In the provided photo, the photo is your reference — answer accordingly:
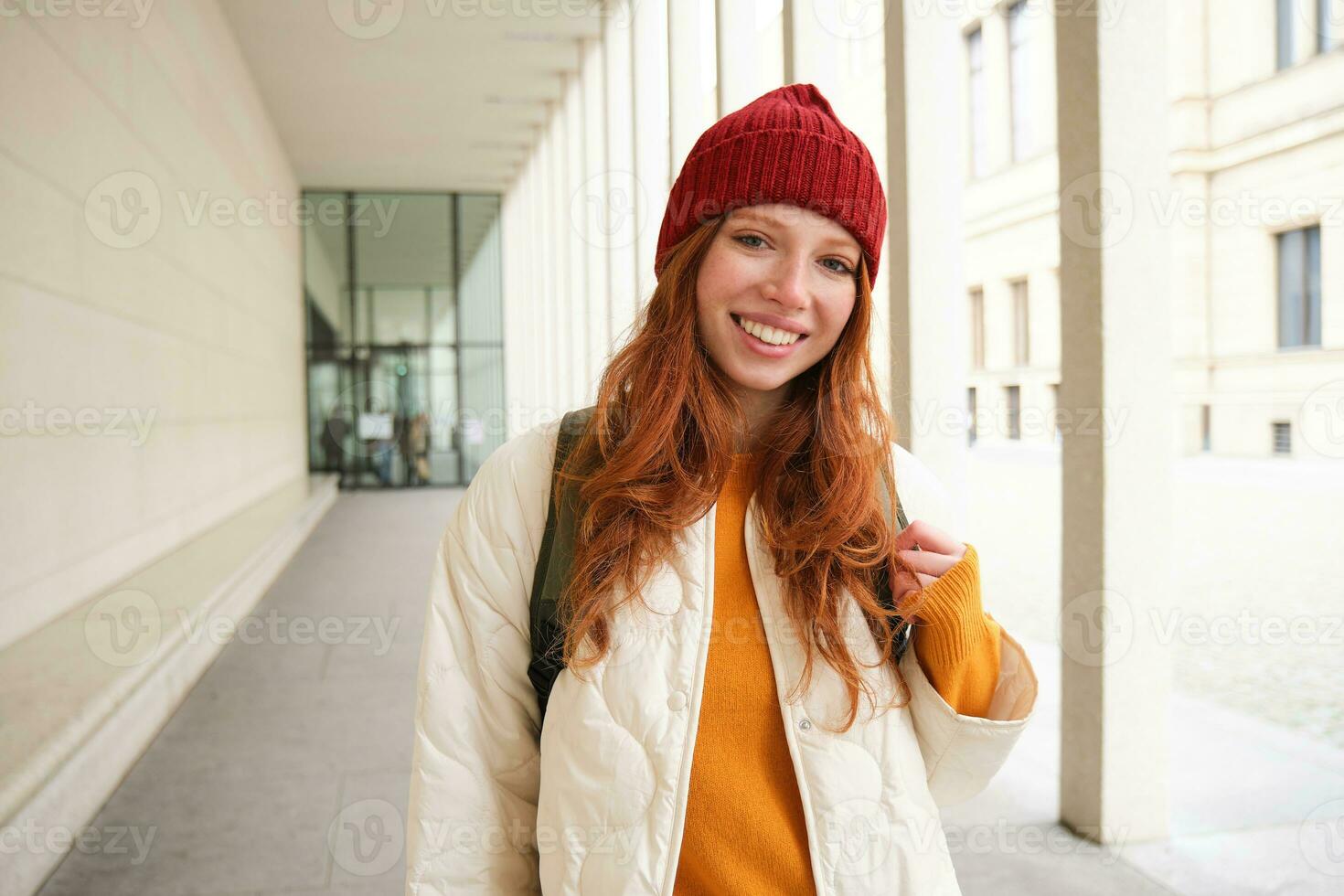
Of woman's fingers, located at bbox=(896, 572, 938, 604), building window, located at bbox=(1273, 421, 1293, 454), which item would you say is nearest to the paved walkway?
building window, located at bbox=(1273, 421, 1293, 454)

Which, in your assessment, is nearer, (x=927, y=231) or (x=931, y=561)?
(x=931, y=561)

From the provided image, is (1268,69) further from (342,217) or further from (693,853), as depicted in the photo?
(342,217)

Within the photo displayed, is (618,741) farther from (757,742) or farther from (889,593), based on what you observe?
(889,593)

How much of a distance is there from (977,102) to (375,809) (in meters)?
8.08

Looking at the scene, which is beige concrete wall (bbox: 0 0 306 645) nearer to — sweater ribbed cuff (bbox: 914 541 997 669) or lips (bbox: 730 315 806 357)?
lips (bbox: 730 315 806 357)

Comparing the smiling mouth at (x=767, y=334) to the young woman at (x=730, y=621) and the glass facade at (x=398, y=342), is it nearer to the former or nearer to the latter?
the young woman at (x=730, y=621)

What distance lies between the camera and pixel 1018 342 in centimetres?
594

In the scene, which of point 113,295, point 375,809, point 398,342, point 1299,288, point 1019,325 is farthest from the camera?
point 398,342

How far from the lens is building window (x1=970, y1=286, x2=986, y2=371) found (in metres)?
6.19

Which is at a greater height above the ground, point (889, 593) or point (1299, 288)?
point (1299, 288)

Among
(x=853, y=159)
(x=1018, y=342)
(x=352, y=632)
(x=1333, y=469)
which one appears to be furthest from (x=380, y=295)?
(x=853, y=159)

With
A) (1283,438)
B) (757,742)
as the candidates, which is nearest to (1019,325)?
(1283,438)

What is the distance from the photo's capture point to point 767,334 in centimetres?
146

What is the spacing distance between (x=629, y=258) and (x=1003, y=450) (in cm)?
786
